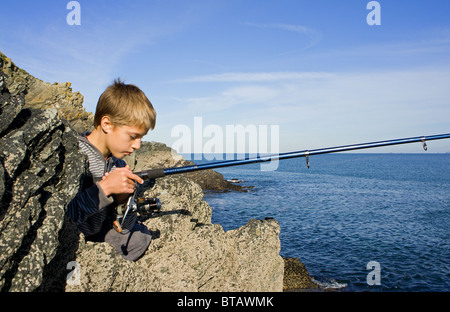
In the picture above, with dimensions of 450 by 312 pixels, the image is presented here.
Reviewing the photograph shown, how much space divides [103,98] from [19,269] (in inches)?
81.0

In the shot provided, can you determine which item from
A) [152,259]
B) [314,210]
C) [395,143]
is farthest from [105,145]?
[314,210]

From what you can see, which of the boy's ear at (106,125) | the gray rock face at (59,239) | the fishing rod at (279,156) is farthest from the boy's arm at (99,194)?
the fishing rod at (279,156)

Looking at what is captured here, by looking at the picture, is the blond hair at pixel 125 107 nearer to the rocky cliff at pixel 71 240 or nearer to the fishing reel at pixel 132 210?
the rocky cliff at pixel 71 240

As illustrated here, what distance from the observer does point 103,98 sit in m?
4.04

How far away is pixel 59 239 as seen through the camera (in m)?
3.31

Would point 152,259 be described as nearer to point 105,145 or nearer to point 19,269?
point 105,145

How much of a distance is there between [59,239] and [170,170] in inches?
68.5

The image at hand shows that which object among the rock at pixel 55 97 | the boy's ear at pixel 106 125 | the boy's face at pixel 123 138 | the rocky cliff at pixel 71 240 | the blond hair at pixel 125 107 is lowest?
the rocky cliff at pixel 71 240

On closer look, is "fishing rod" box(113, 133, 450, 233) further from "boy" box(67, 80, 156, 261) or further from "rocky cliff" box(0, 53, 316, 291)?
"rocky cliff" box(0, 53, 316, 291)

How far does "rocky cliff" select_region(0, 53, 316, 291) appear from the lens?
290cm

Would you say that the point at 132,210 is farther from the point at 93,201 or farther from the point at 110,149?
the point at 110,149

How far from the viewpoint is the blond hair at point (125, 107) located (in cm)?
392

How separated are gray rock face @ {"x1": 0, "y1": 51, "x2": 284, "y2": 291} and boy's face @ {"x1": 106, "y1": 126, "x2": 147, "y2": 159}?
1.66 feet

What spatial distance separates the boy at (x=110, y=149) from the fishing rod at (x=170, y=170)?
17 cm
